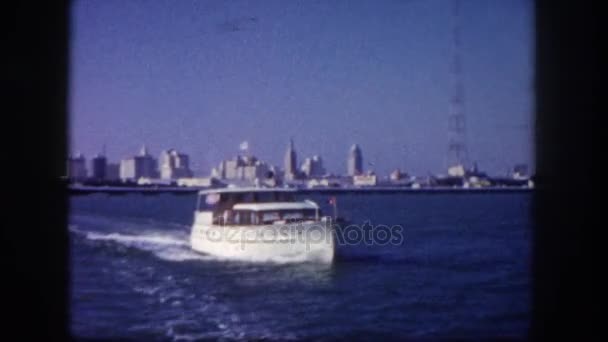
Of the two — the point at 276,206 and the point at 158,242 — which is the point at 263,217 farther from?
the point at 158,242

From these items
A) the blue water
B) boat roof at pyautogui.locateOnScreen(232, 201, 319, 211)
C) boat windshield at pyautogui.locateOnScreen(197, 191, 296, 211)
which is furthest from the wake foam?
boat roof at pyautogui.locateOnScreen(232, 201, 319, 211)

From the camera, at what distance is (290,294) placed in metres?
8.39

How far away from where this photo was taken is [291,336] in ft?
19.2

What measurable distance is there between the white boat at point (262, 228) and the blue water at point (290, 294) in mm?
211

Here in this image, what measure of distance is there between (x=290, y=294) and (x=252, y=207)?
232 centimetres

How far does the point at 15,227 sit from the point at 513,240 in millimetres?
15608

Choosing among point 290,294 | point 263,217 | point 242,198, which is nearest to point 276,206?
point 263,217

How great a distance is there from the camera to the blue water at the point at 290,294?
241 inches

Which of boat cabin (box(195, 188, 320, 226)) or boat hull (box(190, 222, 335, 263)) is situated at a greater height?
boat cabin (box(195, 188, 320, 226))

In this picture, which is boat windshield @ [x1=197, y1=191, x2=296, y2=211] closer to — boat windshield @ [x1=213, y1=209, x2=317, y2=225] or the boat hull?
boat windshield @ [x1=213, y1=209, x2=317, y2=225]

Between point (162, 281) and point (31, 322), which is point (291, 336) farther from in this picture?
point (162, 281)

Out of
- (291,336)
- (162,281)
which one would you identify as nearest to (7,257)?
(291,336)

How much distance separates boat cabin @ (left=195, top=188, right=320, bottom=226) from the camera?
1052 centimetres
